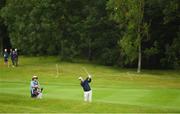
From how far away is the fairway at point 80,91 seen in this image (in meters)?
31.2

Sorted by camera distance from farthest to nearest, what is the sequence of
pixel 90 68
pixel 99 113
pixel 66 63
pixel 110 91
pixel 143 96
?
pixel 66 63
pixel 90 68
pixel 110 91
pixel 143 96
pixel 99 113

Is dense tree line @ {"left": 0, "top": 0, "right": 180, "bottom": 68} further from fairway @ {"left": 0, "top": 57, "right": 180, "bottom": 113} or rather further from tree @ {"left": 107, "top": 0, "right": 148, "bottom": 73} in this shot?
fairway @ {"left": 0, "top": 57, "right": 180, "bottom": 113}

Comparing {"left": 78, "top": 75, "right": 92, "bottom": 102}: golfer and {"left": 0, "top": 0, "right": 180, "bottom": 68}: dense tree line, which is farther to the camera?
{"left": 0, "top": 0, "right": 180, "bottom": 68}: dense tree line

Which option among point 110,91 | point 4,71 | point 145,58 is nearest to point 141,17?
point 145,58

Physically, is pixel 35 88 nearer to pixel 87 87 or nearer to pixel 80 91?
pixel 87 87

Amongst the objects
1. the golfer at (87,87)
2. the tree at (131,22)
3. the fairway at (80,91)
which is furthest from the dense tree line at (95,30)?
the golfer at (87,87)

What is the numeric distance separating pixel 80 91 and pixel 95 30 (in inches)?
1306

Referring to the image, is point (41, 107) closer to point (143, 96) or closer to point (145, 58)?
point (143, 96)

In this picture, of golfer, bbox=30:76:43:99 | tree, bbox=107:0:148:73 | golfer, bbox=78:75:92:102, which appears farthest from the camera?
tree, bbox=107:0:148:73

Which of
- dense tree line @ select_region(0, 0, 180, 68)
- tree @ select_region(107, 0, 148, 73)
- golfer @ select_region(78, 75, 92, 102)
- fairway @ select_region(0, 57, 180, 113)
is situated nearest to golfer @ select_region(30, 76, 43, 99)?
fairway @ select_region(0, 57, 180, 113)

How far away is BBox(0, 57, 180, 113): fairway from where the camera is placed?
102 ft

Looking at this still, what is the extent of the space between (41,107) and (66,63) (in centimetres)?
3888

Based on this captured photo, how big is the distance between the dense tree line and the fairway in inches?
126

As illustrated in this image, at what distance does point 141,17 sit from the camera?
216 ft
